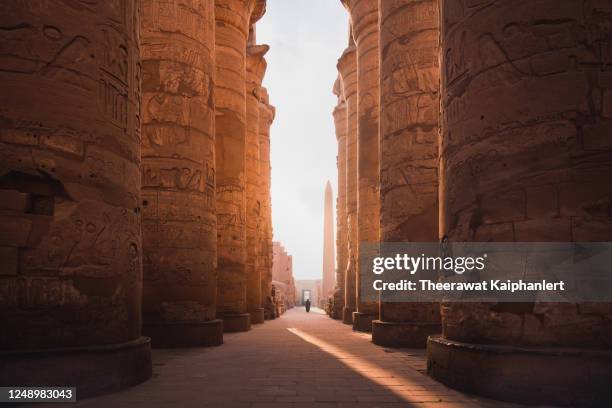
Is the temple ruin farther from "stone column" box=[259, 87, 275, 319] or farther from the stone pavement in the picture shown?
"stone column" box=[259, 87, 275, 319]

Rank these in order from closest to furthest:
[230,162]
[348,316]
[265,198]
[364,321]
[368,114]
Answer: [364,321] < [230,162] < [368,114] < [348,316] < [265,198]

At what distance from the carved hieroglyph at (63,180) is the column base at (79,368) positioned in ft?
0.37

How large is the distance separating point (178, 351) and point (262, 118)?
576 inches

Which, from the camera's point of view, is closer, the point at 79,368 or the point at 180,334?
the point at 79,368

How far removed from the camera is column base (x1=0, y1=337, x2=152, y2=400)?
3816mm

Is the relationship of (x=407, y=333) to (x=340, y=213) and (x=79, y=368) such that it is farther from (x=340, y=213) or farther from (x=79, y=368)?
(x=340, y=213)

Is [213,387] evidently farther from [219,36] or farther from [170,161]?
[219,36]

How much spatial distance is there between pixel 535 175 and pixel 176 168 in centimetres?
549

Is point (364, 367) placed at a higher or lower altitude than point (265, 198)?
lower

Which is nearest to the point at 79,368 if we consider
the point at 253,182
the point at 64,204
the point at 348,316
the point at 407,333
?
the point at 64,204

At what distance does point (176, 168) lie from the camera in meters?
8.16

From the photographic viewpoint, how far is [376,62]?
1258cm

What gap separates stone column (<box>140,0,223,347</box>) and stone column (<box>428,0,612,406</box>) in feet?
14.7

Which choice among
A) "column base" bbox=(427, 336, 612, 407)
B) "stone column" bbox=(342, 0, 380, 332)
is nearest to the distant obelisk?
"stone column" bbox=(342, 0, 380, 332)
